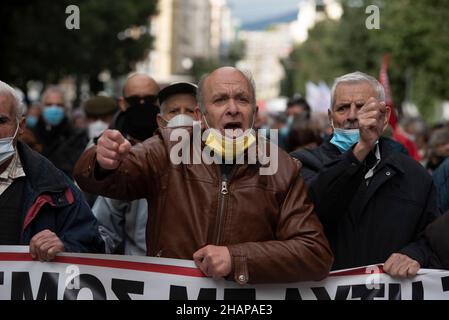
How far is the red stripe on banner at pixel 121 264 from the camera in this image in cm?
425

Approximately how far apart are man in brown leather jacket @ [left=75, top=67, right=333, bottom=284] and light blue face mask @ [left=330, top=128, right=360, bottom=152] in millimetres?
684

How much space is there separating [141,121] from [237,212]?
2.46 m

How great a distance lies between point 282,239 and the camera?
165 inches

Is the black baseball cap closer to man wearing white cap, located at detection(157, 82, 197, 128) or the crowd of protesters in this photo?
man wearing white cap, located at detection(157, 82, 197, 128)

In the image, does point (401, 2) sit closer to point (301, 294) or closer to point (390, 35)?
point (390, 35)

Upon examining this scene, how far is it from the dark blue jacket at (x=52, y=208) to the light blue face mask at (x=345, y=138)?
4.14 ft

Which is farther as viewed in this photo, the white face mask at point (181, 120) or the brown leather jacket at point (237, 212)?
the white face mask at point (181, 120)

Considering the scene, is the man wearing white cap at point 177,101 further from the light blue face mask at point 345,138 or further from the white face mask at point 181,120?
the light blue face mask at point 345,138

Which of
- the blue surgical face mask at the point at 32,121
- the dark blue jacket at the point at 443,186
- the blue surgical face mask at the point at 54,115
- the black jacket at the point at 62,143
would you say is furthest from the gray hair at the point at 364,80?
the blue surgical face mask at the point at 32,121

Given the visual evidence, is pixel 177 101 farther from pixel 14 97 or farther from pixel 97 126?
pixel 97 126

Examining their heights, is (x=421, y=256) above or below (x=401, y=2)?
below

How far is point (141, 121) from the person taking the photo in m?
6.48
